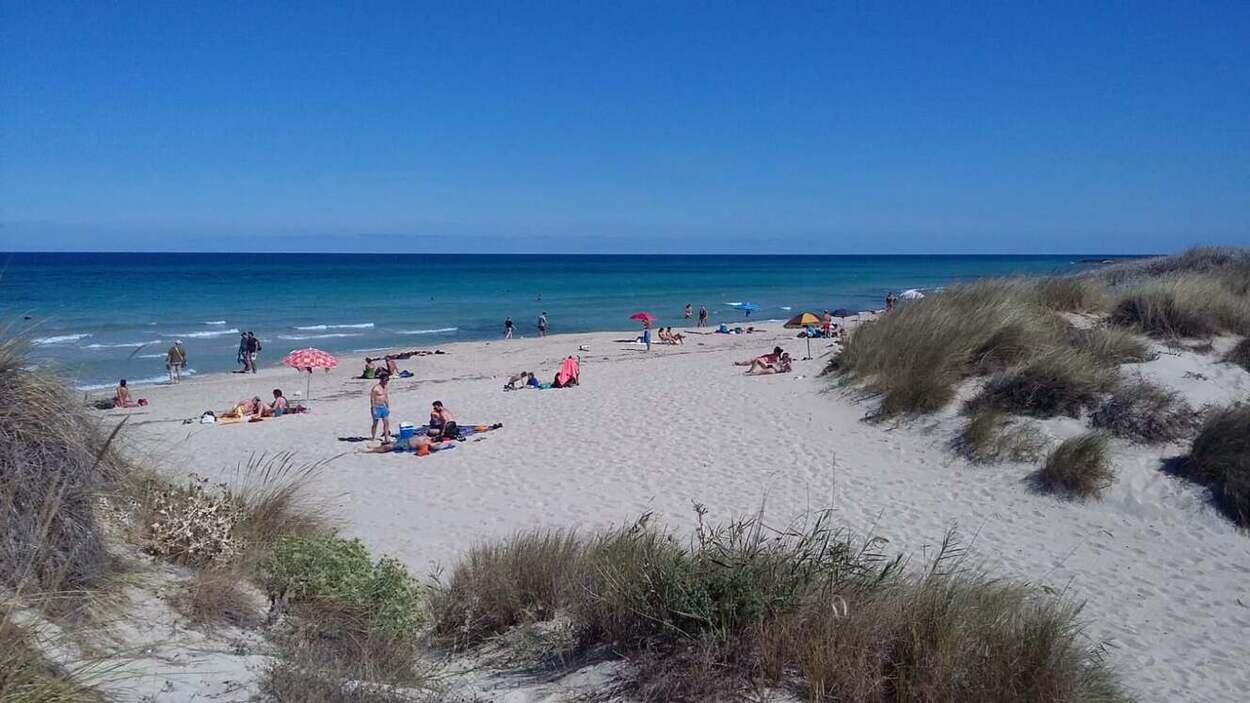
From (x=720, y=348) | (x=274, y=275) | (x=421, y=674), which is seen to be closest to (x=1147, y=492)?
(x=421, y=674)

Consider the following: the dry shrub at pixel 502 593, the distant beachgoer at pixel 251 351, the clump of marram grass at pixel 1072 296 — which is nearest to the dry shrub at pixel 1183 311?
the clump of marram grass at pixel 1072 296

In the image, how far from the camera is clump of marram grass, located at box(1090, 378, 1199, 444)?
9.58 metres

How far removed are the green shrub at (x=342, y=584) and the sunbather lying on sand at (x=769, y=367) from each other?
12.1 meters

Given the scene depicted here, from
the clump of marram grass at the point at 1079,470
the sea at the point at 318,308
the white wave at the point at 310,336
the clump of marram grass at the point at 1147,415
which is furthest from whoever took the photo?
the white wave at the point at 310,336

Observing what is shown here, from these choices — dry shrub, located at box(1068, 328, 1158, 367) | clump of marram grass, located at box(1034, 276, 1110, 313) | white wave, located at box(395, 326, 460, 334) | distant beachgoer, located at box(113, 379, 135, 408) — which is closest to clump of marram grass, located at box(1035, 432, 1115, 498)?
dry shrub, located at box(1068, 328, 1158, 367)

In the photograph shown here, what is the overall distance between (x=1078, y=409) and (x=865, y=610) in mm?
7829

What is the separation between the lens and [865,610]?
382 cm

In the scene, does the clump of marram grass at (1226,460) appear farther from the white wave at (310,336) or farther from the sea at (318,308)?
the white wave at (310,336)

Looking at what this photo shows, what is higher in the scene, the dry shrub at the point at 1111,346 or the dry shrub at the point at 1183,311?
the dry shrub at the point at 1183,311

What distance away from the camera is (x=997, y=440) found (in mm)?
9977

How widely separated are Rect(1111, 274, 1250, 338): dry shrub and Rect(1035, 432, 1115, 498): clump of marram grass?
5.21 meters

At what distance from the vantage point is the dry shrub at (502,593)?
16.1ft

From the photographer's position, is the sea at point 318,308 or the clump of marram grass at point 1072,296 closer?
the clump of marram grass at point 1072,296

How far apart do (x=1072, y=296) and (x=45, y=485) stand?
14936mm
